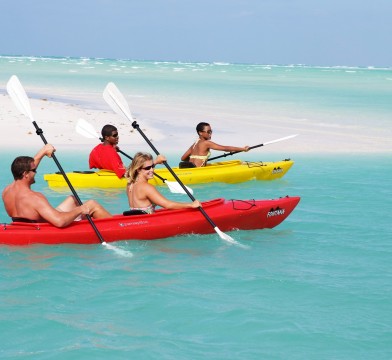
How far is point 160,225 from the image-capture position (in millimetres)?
8219

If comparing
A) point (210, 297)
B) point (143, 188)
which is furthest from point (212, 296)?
point (143, 188)

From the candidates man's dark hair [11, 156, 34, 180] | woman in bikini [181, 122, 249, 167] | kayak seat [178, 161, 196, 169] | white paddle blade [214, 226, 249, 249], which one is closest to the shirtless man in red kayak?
man's dark hair [11, 156, 34, 180]

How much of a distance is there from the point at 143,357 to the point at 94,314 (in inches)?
35.9

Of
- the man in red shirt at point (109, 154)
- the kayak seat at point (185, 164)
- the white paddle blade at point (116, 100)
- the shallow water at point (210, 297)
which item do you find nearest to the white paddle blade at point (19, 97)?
the white paddle blade at point (116, 100)

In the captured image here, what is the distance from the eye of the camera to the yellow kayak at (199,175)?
11.4 m

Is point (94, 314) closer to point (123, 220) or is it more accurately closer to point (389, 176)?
point (123, 220)

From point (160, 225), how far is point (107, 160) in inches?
135

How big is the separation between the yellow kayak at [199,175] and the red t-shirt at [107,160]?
0.40 feet

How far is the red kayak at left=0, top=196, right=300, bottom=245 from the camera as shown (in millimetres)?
7703

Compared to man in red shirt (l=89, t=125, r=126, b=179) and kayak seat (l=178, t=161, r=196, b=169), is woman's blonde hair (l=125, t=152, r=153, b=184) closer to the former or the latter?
man in red shirt (l=89, t=125, r=126, b=179)

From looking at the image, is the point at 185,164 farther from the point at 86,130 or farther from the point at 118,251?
the point at 118,251

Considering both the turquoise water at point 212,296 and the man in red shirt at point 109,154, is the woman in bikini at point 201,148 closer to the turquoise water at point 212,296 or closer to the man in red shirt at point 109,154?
the man in red shirt at point 109,154

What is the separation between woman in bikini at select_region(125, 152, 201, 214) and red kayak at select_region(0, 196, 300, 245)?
0.47 feet

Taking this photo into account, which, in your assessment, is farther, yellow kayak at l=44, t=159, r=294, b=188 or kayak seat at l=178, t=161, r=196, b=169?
kayak seat at l=178, t=161, r=196, b=169
